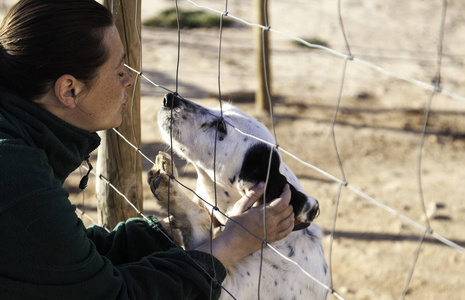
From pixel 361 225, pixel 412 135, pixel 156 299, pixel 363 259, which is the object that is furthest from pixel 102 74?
pixel 412 135

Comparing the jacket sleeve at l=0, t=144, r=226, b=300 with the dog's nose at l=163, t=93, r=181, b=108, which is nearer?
the jacket sleeve at l=0, t=144, r=226, b=300

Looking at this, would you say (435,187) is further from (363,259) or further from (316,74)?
(316,74)

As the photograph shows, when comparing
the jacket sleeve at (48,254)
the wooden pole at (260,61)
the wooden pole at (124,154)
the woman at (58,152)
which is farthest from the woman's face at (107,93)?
the wooden pole at (260,61)

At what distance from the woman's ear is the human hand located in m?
0.73

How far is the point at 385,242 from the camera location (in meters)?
4.87

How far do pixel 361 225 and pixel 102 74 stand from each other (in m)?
3.69

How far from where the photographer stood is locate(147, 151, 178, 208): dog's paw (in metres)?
2.58

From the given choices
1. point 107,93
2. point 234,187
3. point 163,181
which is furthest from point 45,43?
point 234,187

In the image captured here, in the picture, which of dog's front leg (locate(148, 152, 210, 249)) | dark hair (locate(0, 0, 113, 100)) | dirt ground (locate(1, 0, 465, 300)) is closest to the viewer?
dark hair (locate(0, 0, 113, 100))

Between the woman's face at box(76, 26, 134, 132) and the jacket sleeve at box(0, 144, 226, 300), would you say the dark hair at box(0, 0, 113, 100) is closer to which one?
the woman's face at box(76, 26, 134, 132)

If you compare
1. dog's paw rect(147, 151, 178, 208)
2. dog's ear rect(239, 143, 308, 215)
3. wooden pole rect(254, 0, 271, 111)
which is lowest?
wooden pole rect(254, 0, 271, 111)

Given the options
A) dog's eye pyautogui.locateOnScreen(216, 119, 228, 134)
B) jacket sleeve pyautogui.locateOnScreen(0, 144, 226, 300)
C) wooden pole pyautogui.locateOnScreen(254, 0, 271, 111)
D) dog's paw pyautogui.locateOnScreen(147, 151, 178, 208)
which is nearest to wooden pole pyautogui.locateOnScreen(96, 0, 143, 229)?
dog's paw pyautogui.locateOnScreen(147, 151, 178, 208)

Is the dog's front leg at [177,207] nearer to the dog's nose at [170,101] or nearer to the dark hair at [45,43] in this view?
the dog's nose at [170,101]

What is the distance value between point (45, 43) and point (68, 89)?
0.17 meters
